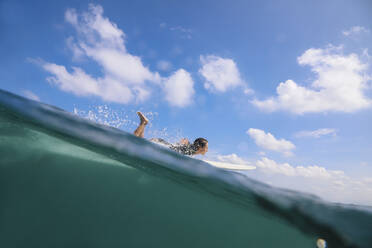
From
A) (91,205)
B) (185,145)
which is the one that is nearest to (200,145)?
(185,145)

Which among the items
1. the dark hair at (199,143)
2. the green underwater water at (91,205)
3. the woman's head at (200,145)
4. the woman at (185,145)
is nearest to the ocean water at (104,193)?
the green underwater water at (91,205)

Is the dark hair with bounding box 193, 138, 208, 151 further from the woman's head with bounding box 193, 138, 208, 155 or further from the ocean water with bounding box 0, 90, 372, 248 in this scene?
the ocean water with bounding box 0, 90, 372, 248

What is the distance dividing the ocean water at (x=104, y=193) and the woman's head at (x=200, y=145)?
2.42 m

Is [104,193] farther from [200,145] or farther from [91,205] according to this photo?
[200,145]

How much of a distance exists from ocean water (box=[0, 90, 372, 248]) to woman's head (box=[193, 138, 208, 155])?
2418 millimetres

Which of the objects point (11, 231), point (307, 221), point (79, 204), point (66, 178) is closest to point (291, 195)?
point (307, 221)

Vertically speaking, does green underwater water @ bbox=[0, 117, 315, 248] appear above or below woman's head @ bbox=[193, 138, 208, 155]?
below

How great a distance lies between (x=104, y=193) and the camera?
6.28 metres

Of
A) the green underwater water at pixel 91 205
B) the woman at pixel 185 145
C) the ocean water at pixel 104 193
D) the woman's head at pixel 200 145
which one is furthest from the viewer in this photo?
the woman's head at pixel 200 145

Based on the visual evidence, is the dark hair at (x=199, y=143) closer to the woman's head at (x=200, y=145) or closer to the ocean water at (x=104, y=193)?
the woman's head at (x=200, y=145)

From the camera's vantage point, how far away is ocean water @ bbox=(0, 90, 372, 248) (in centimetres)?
451

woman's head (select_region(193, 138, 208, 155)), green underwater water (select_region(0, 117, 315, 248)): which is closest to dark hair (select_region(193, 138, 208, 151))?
woman's head (select_region(193, 138, 208, 155))

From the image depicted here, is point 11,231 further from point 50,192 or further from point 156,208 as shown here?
point 156,208

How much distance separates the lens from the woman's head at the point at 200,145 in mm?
8977
